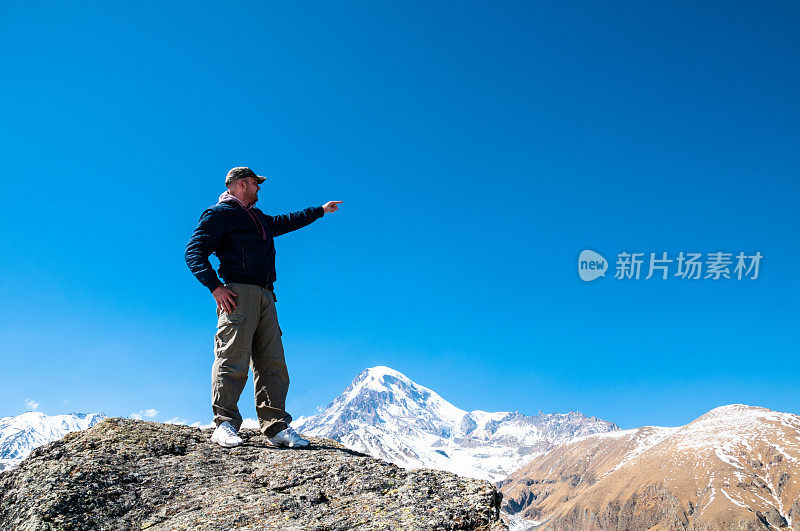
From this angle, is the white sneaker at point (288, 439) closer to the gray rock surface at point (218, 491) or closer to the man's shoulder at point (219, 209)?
the gray rock surface at point (218, 491)

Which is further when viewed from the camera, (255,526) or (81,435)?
(81,435)

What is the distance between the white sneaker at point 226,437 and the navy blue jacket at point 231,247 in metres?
2.24

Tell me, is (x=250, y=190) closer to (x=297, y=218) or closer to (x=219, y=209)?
(x=219, y=209)

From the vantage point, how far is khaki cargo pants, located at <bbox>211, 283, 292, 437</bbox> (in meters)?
8.26

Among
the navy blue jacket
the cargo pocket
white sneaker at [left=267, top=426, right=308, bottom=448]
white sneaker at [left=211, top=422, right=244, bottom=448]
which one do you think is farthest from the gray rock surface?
the navy blue jacket

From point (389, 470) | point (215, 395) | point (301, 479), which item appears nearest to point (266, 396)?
point (215, 395)

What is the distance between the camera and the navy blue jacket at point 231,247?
27.5ft

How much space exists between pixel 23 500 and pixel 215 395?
9.25ft

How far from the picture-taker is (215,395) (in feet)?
27.2

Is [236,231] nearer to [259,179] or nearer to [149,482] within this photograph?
[259,179]

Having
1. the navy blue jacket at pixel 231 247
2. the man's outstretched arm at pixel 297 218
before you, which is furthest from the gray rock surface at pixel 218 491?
the man's outstretched arm at pixel 297 218

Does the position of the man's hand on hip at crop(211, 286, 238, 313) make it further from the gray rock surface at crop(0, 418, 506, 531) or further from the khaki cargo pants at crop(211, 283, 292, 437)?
the gray rock surface at crop(0, 418, 506, 531)

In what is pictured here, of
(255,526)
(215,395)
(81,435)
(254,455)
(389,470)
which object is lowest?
(255,526)

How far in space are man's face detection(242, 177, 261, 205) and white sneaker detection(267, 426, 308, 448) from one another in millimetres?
3972
